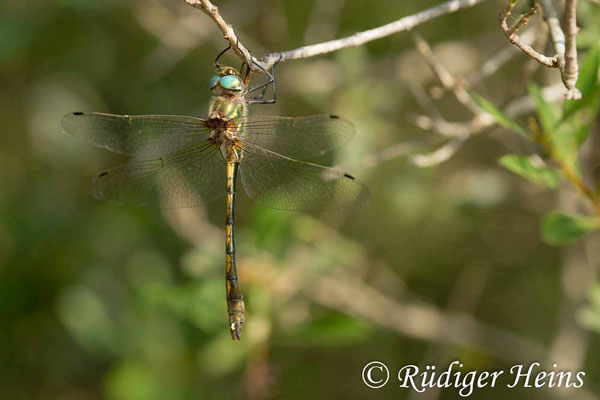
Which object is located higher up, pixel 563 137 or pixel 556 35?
pixel 563 137

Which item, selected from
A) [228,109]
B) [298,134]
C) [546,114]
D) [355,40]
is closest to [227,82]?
[228,109]

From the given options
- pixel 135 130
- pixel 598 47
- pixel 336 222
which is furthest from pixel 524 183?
pixel 135 130

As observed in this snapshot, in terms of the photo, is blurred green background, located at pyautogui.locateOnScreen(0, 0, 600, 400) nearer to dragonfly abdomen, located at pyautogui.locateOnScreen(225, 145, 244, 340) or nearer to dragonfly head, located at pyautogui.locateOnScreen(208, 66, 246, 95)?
dragonfly abdomen, located at pyautogui.locateOnScreen(225, 145, 244, 340)

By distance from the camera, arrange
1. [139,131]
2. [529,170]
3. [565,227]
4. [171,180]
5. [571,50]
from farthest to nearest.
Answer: [171,180] < [139,131] < [565,227] < [529,170] < [571,50]

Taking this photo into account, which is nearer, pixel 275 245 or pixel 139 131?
pixel 139 131

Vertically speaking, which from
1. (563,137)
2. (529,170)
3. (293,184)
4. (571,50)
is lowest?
(571,50)

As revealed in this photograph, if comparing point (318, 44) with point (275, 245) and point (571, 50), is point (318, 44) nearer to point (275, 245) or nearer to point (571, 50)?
point (571, 50)
